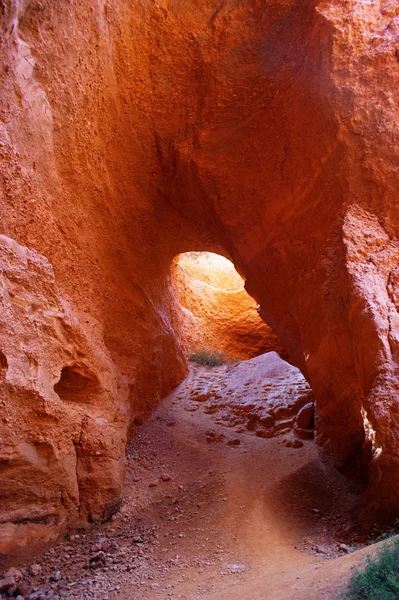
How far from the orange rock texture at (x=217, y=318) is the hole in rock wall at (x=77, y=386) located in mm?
4855

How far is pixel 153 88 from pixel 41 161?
1.98 meters

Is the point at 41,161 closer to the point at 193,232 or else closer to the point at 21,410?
the point at 21,410

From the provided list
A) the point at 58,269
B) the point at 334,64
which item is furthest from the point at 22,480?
the point at 334,64

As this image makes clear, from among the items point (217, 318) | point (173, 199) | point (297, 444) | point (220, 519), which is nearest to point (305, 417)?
point (297, 444)

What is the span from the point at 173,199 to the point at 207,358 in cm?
423

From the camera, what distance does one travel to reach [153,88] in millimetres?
5121

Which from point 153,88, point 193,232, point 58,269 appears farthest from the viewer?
point 193,232

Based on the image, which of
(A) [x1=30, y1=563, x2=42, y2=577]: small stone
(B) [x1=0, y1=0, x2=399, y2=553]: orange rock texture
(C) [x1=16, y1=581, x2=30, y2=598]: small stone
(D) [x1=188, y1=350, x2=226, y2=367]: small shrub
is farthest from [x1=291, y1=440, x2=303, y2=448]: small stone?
(C) [x1=16, y1=581, x2=30, y2=598]: small stone

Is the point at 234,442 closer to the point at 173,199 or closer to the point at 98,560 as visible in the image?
the point at 98,560

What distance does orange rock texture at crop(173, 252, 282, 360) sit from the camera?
1017 cm

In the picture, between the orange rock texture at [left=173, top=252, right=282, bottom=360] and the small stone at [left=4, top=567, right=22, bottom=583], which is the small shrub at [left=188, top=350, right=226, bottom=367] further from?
the small stone at [left=4, top=567, right=22, bottom=583]

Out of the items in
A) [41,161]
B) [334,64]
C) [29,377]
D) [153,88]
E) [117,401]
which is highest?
[334,64]

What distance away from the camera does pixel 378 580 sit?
6.57 ft

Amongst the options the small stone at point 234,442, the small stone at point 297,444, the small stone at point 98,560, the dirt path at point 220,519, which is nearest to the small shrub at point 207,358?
the dirt path at point 220,519
